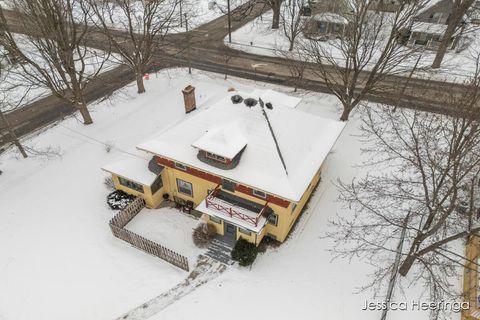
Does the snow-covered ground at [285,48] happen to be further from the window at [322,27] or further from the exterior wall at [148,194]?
the exterior wall at [148,194]

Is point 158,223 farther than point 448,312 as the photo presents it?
Yes

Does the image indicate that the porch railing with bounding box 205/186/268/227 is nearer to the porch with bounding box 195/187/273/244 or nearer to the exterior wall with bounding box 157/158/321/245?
the porch with bounding box 195/187/273/244

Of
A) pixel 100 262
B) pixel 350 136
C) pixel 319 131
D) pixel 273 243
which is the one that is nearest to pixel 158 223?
pixel 100 262

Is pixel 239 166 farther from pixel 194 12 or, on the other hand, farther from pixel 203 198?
pixel 194 12

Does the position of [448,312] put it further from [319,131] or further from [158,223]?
[158,223]

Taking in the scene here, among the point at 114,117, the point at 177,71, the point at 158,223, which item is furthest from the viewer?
the point at 177,71

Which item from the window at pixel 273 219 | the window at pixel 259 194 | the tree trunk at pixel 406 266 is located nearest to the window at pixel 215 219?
the window at pixel 259 194

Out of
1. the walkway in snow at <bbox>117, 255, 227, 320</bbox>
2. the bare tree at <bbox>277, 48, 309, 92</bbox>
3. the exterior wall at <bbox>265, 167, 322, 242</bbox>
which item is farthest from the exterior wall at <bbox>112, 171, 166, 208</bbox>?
the bare tree at <bbox>277, 48, 309, 92</bbox>

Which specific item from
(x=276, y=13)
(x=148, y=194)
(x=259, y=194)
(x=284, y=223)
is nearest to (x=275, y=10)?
(x=276, y=13)
